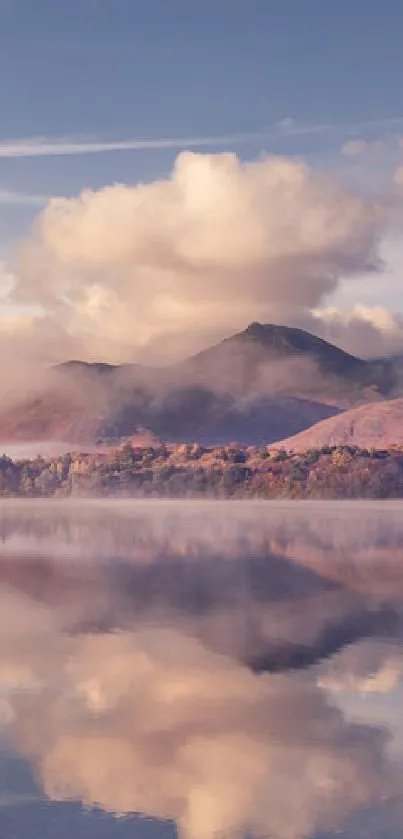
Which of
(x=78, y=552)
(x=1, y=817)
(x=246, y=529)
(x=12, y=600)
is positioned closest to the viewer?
(x=1, y=817)

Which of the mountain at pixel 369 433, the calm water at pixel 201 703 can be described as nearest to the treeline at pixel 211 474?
the mountain at pixel 369 433

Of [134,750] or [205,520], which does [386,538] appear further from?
[134,750]

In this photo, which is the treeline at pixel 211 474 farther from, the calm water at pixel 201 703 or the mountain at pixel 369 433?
the calm water at pixel 201 703

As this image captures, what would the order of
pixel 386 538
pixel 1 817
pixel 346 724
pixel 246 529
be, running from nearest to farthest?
1. pixel 1 817
2. pixel 346 724
3. pixel 386 538
4. pixel 246 529

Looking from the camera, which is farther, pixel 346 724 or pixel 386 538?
pixel 386 538

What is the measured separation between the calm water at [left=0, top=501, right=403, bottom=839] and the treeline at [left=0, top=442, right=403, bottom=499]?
10516cm

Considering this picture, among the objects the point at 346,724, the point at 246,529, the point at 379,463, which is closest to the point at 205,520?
the point at 246,529

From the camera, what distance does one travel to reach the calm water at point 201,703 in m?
12.9

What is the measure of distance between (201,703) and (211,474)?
131m

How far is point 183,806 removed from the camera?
13016 millimetres

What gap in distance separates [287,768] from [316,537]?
128 feet

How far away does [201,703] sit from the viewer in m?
17.8

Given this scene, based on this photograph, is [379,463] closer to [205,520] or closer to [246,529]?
[205,520]

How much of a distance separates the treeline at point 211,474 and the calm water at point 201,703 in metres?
105
